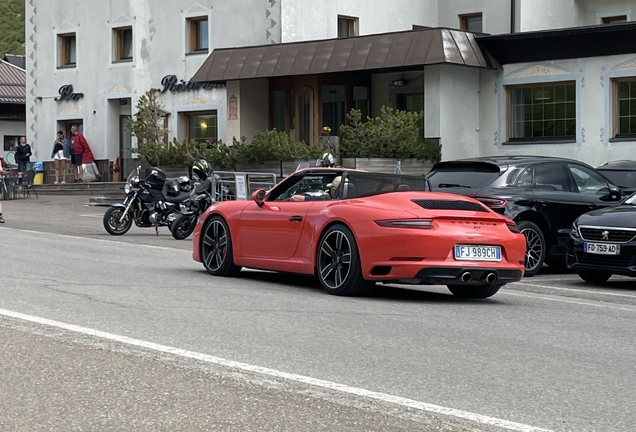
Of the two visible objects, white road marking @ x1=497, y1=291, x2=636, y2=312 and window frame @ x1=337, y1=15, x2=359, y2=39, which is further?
window frame @ x1=337, y1=15, x2=359, y2=39

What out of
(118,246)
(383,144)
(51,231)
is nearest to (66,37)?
(383,144)

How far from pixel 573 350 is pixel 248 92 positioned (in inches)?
1153

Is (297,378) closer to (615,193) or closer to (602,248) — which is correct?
(602,248)

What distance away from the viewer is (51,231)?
24.0 m

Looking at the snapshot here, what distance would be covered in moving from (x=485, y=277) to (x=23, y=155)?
34070 mm

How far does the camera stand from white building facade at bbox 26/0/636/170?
3297 cm

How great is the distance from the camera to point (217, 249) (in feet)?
47.0

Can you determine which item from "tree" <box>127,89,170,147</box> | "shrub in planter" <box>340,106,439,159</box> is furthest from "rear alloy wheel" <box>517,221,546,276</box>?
"tree" <box>127,89,170,147</box>

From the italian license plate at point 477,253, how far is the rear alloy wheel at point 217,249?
10.3ft

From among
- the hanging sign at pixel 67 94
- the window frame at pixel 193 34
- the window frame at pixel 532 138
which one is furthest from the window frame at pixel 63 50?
the window frame at pixel 532 138

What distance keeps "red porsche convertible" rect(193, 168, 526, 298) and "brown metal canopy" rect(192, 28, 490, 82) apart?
61.9 feet

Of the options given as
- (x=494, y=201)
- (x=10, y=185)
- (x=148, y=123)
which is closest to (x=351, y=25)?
(x=148, y=123)

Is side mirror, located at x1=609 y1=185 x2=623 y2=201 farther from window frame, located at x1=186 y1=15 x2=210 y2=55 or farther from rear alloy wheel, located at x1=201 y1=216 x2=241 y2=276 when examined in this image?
window frame, located at x1=186 y1=15 x2=210 y2=55

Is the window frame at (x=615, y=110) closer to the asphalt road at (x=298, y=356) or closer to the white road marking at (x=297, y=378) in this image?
the asphalt road at (x=298, y=356)
